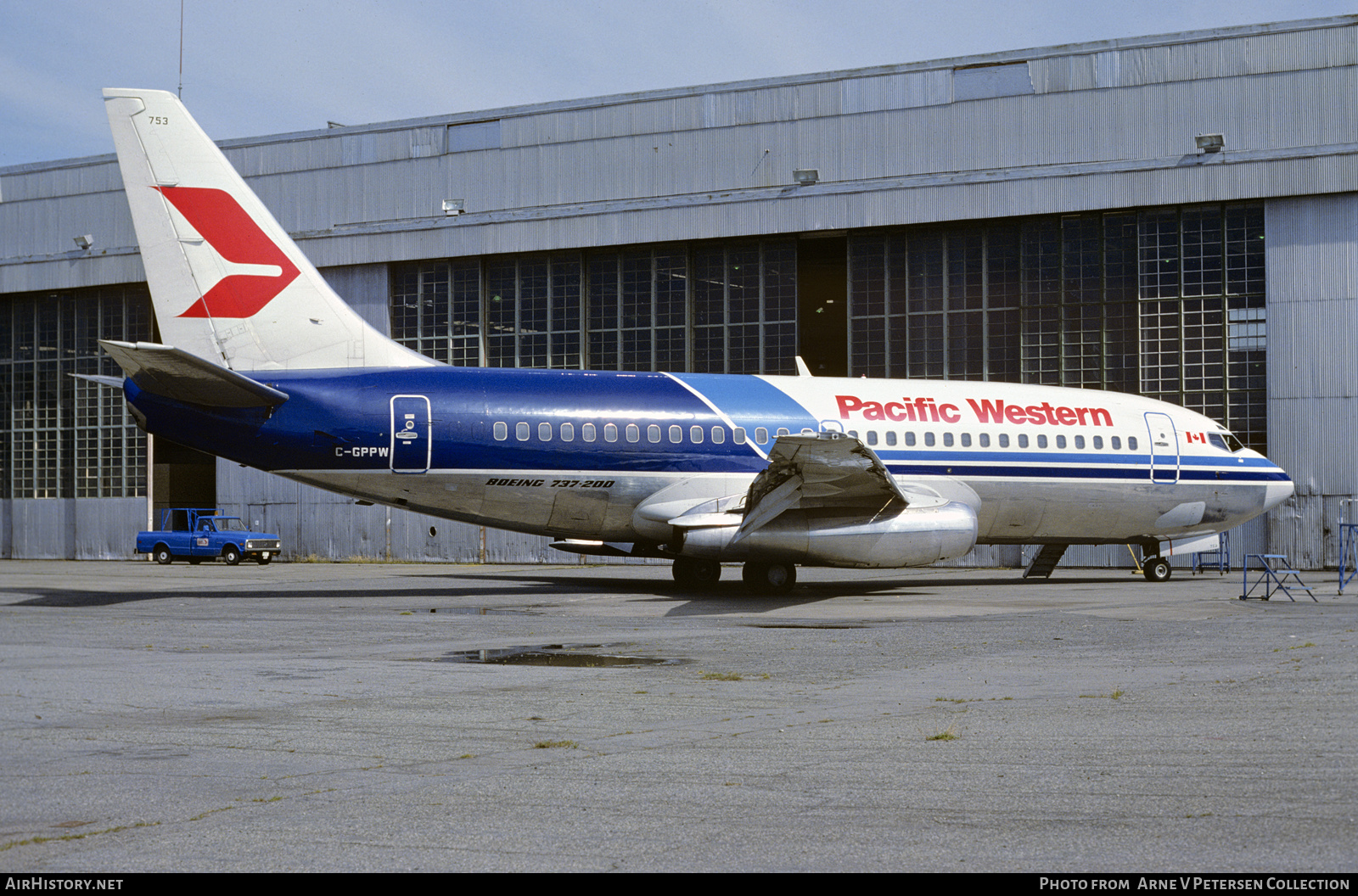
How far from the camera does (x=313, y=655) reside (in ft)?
43.5

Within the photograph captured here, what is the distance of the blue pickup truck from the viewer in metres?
41.9

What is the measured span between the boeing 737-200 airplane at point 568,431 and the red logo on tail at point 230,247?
0.11 feet

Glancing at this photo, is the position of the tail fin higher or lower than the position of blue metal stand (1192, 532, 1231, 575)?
higher

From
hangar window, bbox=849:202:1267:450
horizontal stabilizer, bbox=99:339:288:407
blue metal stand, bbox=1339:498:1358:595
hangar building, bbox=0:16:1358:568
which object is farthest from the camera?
hangar window, bbox=849:202:1267:450

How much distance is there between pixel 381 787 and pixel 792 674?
Result: 576 centimetres

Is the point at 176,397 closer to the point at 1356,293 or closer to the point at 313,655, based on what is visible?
the point at 313,655

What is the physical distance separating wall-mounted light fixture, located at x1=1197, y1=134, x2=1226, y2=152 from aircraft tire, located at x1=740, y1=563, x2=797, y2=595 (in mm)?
19935

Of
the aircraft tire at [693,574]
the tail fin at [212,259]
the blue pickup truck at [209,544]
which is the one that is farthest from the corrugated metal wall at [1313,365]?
the blue pickup truck at [209,544]

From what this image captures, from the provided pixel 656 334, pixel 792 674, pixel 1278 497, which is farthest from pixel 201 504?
pixel 792 674

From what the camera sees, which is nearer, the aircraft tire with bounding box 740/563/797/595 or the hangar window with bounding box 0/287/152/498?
the aircraft tire with bounding box 740/563/797/595

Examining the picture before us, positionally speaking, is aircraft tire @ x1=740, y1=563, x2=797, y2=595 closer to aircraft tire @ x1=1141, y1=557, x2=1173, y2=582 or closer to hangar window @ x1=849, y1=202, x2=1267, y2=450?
aircraft tire @ x1=1141, y1=557, x2=1173, y2=582

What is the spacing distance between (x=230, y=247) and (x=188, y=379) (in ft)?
10.00

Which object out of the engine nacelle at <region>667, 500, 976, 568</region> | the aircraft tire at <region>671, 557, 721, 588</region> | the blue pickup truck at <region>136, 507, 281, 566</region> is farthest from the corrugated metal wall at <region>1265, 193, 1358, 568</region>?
the blue pickup truck at <region>136, 507, 281, 566</region>

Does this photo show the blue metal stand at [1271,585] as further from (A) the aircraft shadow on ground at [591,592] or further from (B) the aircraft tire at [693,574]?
(B) the aircraft tire at [693,574]
